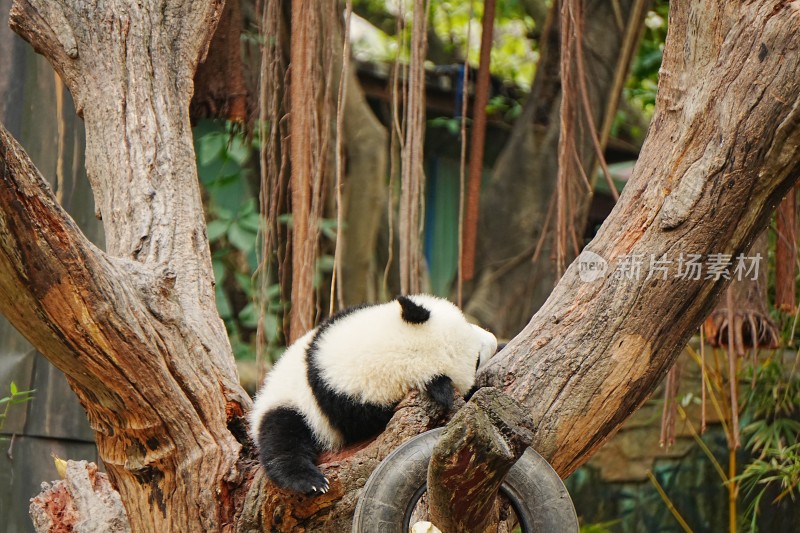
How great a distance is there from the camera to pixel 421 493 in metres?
1.74

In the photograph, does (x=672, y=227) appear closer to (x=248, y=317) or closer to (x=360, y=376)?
(x=360, y=376)

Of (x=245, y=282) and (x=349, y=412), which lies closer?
(x=349, y=412)

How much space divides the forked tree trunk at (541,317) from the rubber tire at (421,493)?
6.0 inches

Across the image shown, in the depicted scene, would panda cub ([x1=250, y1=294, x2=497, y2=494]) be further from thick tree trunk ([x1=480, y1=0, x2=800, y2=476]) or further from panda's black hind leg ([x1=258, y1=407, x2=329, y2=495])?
thick tree trunk ([x1=480, y1=0, x2=800, y2=476])

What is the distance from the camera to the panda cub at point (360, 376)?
207 cm

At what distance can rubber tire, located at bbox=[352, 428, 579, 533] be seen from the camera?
1.70 m

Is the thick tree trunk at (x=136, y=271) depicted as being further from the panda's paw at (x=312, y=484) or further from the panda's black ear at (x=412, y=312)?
the panda's black ear at (x=412, y=312)

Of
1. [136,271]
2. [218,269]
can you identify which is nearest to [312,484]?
[136,271]

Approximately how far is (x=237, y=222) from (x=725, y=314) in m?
2.32

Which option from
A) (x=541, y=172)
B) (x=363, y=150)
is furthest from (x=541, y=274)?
(x=363, y=150)

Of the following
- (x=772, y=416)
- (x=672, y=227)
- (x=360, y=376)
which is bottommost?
(x=772, y=416)

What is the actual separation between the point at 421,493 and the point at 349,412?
39 cm

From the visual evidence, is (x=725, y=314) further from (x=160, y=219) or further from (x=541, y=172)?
(x=160, y=219)

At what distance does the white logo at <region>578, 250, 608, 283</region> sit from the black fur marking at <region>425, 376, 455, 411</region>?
409mm
